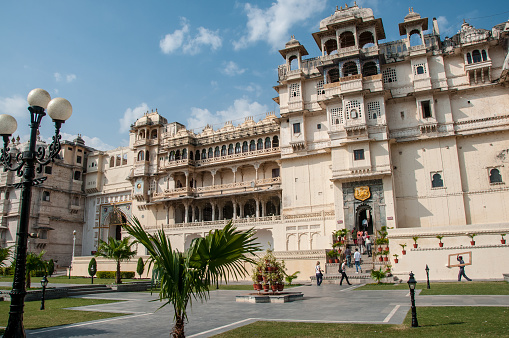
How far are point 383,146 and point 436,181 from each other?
5.46 meters

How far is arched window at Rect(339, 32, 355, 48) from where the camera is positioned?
40.9m

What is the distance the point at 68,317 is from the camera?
44.6ft

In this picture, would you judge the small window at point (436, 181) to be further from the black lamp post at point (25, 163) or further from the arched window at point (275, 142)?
the black lamp post at point (25, 163)

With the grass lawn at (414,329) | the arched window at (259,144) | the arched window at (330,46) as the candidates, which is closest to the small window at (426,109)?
the arched window at (330,46)

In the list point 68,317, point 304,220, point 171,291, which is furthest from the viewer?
point 304,220

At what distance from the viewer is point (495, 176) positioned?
3384 centimetres

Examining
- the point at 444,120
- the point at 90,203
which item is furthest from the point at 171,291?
the point at 90,203

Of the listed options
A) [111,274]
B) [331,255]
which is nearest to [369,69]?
[331,255]

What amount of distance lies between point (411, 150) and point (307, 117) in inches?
422

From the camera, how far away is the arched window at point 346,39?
40.9 meters

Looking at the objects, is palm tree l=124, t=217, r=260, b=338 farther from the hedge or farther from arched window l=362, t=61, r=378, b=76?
the hedge

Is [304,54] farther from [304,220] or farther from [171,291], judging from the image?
[171,291]

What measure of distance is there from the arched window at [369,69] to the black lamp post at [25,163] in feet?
112

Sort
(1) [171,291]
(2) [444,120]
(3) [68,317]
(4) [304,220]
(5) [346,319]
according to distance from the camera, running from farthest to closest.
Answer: (4) [304,220]
(2) [444,120]
(3) [68,317]
(5) [346,319]
(1) [171,291]
